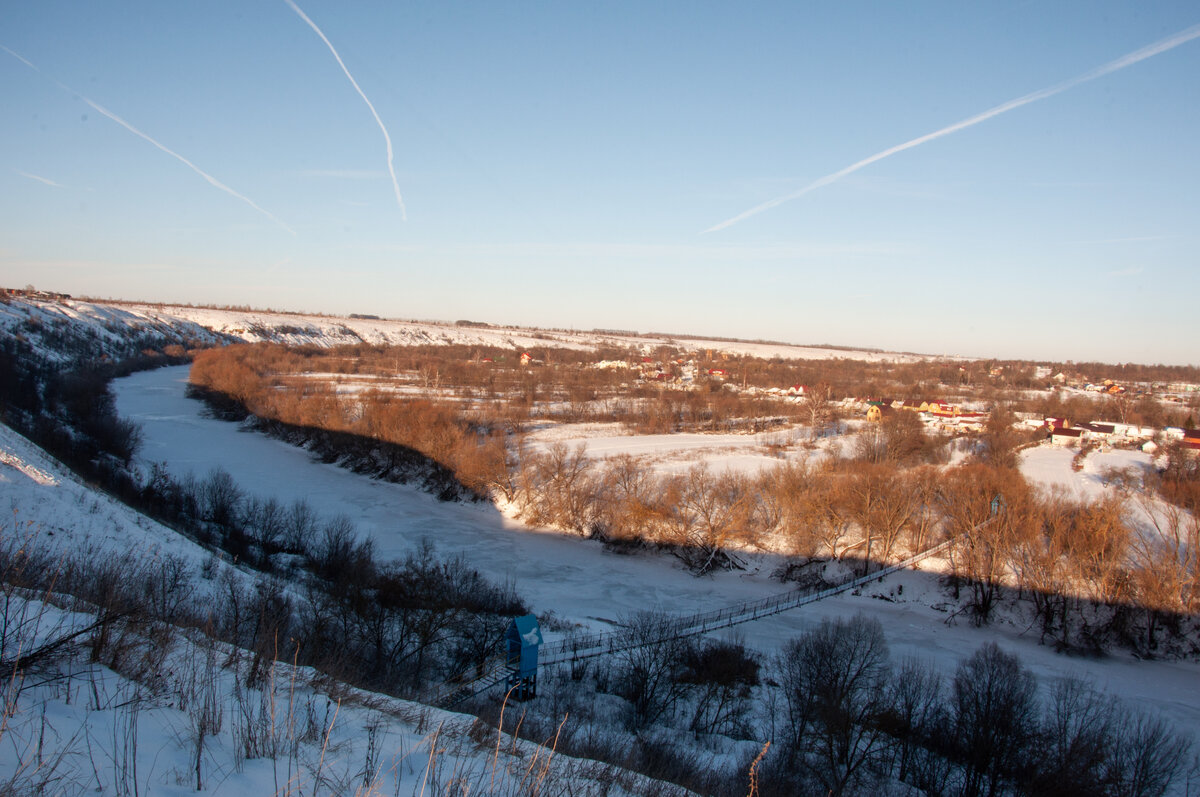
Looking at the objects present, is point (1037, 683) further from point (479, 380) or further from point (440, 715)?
point (479, 380)

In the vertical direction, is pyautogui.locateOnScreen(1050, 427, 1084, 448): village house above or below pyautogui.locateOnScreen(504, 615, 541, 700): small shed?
above

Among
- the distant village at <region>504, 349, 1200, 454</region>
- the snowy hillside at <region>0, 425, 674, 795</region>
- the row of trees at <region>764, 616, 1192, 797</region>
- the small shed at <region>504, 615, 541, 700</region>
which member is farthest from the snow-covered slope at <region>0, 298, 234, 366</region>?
the row of trees at <region>764, 616, 1192, 797</region>

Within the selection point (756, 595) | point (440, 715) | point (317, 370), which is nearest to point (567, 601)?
point (756, 595)

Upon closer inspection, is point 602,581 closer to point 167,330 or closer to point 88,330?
point 88,330

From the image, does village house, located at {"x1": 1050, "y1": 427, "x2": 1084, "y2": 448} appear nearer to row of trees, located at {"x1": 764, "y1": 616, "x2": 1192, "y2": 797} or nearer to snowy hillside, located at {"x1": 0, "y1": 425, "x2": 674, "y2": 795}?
row of trees, located at {"x1": 764, "y1": 616, "x2": 1192, "y2": 797}

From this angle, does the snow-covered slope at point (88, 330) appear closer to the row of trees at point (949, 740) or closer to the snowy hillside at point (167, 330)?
the snowy hillside at point (167, 330)
